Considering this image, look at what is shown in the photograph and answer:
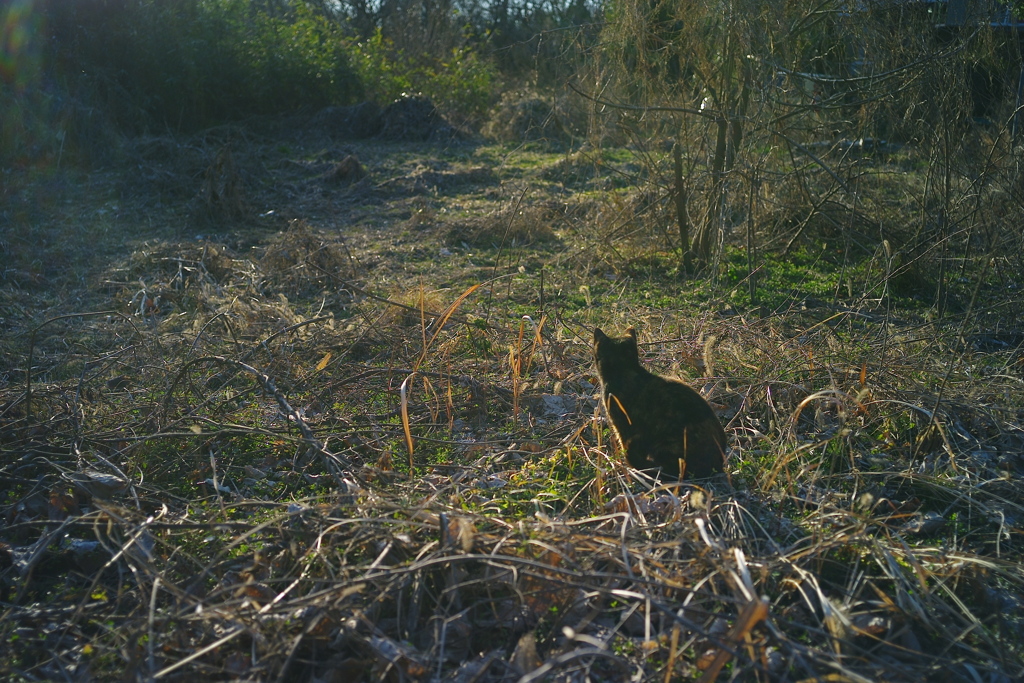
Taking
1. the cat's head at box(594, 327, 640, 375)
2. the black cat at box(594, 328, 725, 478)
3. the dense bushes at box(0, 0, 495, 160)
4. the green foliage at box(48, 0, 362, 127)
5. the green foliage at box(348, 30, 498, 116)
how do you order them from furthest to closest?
the green foliage at box(348, 30, 498, 116) → the green foliage at box(48, 0, 362, 127) → the dense bushes at box(0, 0, 495, 160) → the cat's head at box(594, 327, 640, 375) → the black cat at box(594, 328, 725, 478)

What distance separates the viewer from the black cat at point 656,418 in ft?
8.79

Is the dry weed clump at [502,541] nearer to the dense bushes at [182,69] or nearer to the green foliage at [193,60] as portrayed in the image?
the dense bushes at [182,69]

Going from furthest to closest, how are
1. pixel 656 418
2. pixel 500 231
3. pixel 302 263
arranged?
1. pixel 500 231
2. pixel 302 263
3. pixel 656 418

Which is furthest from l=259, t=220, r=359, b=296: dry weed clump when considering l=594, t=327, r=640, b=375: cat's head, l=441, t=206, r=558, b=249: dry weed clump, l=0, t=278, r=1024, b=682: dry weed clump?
l=594, t=327, r=640, b=375: cat's head

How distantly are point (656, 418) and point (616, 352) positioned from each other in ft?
0.94

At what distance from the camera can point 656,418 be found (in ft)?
8.92

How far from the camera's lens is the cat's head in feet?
9.18

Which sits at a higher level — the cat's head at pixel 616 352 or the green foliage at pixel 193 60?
the green foliage at pixel 193 60

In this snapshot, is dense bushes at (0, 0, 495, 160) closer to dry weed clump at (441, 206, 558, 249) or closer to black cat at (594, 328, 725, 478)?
dry weed clump at (441, 206, 558, 249)

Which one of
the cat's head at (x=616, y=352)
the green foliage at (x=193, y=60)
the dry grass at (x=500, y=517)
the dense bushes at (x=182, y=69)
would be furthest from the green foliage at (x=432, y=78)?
the cat's head at (x=616, y=352)

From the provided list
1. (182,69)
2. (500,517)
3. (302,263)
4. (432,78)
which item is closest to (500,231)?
(302,263)

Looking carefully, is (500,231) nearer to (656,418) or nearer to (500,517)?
(656,418)

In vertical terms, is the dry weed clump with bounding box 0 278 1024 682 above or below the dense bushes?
below

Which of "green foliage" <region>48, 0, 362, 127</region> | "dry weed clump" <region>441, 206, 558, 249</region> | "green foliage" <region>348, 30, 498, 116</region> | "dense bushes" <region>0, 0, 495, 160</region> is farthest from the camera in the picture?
"green foliage" <region>348, 30, 498, 116</region>
